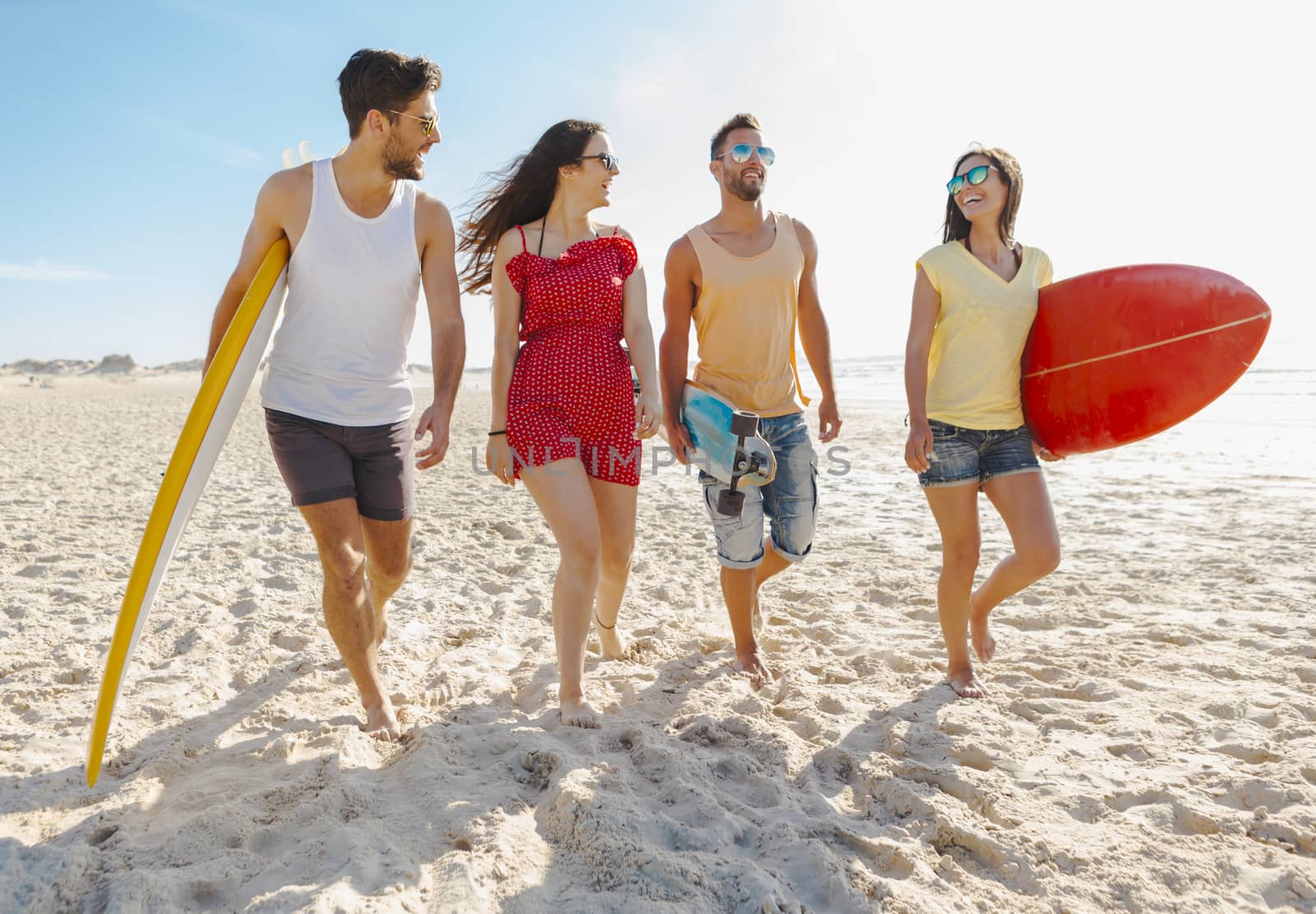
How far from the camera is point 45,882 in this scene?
75.9 inches

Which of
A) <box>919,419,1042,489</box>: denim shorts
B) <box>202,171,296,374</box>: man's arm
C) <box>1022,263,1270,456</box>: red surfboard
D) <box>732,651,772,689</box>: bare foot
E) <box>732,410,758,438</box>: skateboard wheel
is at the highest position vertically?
<box>202,171,296,374</box>: man's arm

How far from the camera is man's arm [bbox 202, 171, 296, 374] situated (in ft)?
8.93

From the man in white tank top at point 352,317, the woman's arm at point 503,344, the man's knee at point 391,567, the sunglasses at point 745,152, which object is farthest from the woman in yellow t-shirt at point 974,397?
the man's knee at point 391,567

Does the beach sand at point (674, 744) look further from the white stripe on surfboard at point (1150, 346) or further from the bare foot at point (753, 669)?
the white stripe on surfboard at point (1150, 346)

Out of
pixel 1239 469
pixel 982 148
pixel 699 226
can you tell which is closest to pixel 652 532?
pixel 699 226

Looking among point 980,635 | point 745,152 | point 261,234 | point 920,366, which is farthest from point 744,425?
point 261,234

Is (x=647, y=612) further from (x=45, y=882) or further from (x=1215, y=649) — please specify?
(x=45, y=882)

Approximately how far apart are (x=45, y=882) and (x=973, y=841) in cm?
222

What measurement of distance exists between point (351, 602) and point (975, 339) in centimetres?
242

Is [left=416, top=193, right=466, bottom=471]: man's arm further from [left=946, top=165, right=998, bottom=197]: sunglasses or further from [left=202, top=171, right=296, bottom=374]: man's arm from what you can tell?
[left=946, top=165, right=998, bottom=197]: sunglasses

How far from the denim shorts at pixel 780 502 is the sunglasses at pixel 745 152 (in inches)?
40.2

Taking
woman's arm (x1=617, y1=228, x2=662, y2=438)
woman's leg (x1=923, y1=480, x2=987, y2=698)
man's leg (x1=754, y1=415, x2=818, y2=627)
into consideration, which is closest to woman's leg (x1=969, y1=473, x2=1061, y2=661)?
woman's leg (x1=923, y1=480, x2=987, y2=698)

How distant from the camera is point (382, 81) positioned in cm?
271

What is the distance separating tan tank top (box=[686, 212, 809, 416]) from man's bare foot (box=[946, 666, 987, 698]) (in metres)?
1.22
